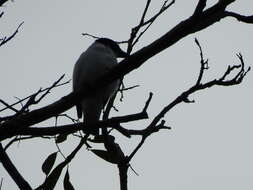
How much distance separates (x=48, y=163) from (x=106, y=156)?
329 millimetres

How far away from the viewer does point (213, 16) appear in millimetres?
1712

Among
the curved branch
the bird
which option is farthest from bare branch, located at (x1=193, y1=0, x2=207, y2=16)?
the bird

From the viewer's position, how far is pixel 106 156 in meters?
2.11

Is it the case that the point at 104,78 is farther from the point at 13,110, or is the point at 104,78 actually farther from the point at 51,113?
the point at 13,110

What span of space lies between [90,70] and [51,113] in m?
1.91

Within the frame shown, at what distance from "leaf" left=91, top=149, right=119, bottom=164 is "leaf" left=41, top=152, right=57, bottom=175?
0.74 ft

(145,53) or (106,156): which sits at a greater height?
(145,53)

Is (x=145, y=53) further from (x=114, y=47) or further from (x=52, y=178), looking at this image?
(x=114, y=47)

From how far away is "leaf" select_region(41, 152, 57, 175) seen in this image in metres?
2.13

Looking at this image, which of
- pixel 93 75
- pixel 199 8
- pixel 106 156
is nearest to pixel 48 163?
pixel 106 156

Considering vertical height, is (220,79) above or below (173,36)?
below

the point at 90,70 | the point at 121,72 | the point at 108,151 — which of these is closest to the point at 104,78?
the point at 121,72

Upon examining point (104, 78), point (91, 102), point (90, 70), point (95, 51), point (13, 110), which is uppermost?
point (95, 51)

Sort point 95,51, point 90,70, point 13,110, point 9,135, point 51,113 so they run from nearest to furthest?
1. point 9,135
2. point 51,113
3. point 13,110
4. point 90,70
5. point 95,51
